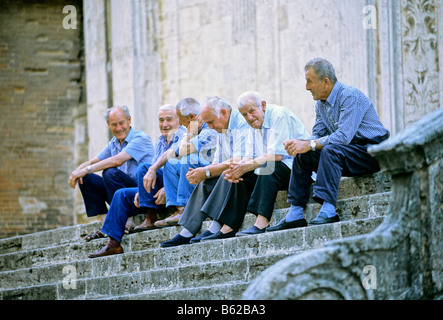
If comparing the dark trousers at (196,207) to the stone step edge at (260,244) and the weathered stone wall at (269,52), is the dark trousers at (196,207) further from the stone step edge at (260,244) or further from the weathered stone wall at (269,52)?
the weathered stone wall at (269,52)

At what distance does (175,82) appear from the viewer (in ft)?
38.6

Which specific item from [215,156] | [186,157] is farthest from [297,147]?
[186,157]

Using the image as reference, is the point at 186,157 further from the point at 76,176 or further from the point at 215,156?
the point at 76,176

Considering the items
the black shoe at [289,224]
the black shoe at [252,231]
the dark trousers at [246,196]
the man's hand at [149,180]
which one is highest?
the man's hand at [149,180]

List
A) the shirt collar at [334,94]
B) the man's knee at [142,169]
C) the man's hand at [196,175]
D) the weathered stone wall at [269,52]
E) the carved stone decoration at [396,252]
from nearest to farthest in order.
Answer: the carved stone decoration at [396,252]
the shirt collar at [334,94]
the man's hand at [196,175]
the man's knee at [142,169]
the weathered stone wall at [269,52]

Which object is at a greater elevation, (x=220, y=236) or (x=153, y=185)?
(x=153, y=185)

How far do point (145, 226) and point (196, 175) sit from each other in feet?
2.82

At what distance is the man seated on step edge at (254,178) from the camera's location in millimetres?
6566

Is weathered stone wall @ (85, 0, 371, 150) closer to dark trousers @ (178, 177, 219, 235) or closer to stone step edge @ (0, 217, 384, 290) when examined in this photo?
dark trousers @ (178, 177, 219, 235)

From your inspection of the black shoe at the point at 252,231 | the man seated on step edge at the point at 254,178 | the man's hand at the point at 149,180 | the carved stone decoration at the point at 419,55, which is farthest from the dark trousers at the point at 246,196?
the carved stone decoration at the point at 419,55

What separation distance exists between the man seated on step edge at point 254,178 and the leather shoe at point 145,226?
26.1 inches

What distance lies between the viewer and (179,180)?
749 centimetres

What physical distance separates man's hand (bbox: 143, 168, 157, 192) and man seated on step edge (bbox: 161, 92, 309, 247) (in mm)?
665
